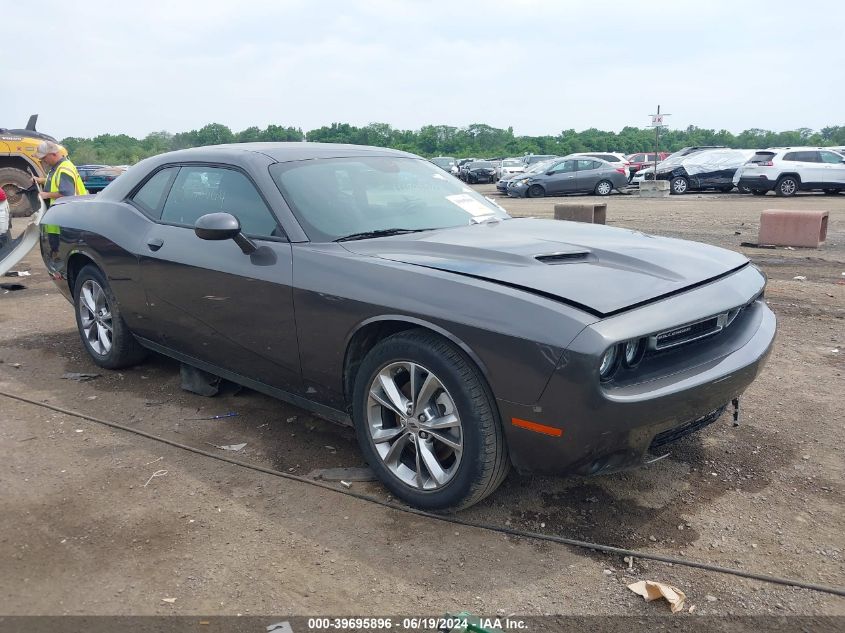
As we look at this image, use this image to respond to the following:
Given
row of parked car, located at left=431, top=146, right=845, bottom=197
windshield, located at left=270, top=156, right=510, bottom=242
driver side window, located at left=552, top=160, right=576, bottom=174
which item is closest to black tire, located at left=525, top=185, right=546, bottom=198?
row of parked car, located at left=431, top=146, right=845, bottom=197

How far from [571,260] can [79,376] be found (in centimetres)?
370

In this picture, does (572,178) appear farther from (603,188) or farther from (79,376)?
(79,376)

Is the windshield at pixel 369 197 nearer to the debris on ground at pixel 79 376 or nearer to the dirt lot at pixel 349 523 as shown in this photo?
the dirt lot at pixel 349 523

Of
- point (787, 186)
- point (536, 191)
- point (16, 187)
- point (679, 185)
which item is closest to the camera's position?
point (16, 187)

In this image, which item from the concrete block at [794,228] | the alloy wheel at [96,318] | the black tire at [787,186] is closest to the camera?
the alloy wheel at [96,318]

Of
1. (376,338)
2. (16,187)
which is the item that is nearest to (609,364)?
(376,338)

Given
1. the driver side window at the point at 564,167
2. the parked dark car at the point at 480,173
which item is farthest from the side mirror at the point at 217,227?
the parked dark car at the point at 480,173

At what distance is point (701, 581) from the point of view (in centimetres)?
269

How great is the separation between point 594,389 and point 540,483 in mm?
1022

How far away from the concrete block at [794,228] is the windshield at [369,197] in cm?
744

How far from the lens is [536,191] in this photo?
25.1m

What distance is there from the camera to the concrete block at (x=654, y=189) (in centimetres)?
2491

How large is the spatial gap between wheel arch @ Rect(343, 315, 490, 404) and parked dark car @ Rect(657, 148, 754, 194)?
76.5ft

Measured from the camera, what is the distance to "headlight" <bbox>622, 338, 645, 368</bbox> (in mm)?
2759
